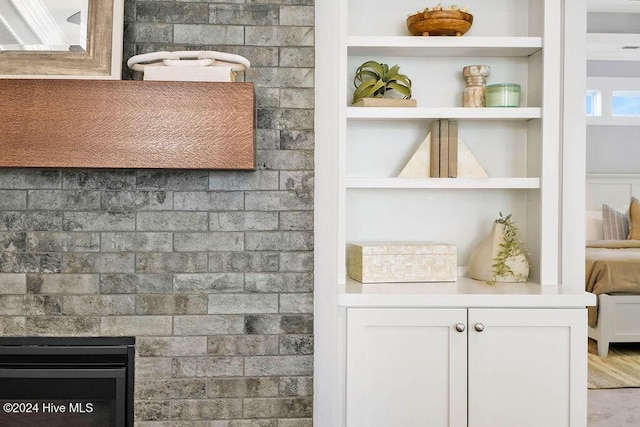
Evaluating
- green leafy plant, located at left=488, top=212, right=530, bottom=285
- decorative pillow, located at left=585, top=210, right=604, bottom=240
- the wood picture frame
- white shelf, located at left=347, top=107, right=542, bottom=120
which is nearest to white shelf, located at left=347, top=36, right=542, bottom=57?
white shelf, located at left=347, top=107, right=542, bottom=120

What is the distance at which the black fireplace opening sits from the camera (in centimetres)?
192

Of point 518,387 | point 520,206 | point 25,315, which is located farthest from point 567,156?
point 25,315

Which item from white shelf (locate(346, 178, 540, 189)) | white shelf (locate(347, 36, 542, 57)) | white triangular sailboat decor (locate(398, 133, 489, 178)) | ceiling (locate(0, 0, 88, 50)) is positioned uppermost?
white shelf (locate(347, 36, 542, 57))

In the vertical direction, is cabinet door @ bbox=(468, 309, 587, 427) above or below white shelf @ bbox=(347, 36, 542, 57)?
below

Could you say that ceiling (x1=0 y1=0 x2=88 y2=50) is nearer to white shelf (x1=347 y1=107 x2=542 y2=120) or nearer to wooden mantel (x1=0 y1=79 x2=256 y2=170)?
A: wooden mantel (x1=0 y1=79 x2=256 y2=170)

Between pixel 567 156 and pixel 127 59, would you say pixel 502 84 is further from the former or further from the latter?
pixel 127 59

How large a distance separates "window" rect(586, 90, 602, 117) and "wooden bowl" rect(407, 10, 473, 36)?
3.65ft

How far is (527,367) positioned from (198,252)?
3.84 ft

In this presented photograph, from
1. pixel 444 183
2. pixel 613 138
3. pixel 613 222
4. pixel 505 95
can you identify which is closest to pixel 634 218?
pixel 613 222

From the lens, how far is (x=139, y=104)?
5.87 feet

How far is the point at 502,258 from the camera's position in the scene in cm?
235

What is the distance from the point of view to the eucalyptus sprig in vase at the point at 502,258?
7.71 ft

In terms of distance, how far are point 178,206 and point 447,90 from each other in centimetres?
126

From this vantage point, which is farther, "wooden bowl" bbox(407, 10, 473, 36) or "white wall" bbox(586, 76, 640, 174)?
"white wall" bbox(586, 76, 640, 174)
